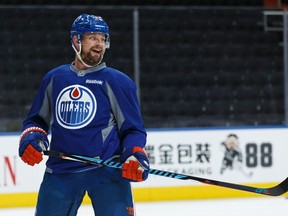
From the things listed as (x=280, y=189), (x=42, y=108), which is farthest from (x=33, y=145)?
(x=280, y=189)

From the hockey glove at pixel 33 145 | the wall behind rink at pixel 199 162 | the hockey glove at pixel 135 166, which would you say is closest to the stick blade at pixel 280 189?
the hockey glove at pixel 135 166

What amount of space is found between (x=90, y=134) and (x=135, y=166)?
0.68 feet

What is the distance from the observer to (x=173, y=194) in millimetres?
6605

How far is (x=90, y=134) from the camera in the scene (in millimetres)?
2822

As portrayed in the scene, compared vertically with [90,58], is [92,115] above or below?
below

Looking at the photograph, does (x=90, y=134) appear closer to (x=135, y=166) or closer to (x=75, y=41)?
(x=135, y=166)

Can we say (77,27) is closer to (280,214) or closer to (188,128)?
(280,214)

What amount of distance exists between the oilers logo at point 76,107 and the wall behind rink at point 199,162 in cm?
356

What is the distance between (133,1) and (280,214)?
4.47 metres

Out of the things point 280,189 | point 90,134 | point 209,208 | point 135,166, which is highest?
point 90,134

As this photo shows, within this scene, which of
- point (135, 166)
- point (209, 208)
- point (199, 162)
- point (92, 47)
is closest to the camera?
point (135, 166)

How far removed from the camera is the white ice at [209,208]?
571 centimetres

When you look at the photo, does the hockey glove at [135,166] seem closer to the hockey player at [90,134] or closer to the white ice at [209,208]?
the hockey player at [90,134]

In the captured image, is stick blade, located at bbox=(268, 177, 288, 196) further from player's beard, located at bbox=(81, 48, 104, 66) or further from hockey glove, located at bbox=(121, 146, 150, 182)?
player's beard, located at bbox=(81, 48, 104, 66)
